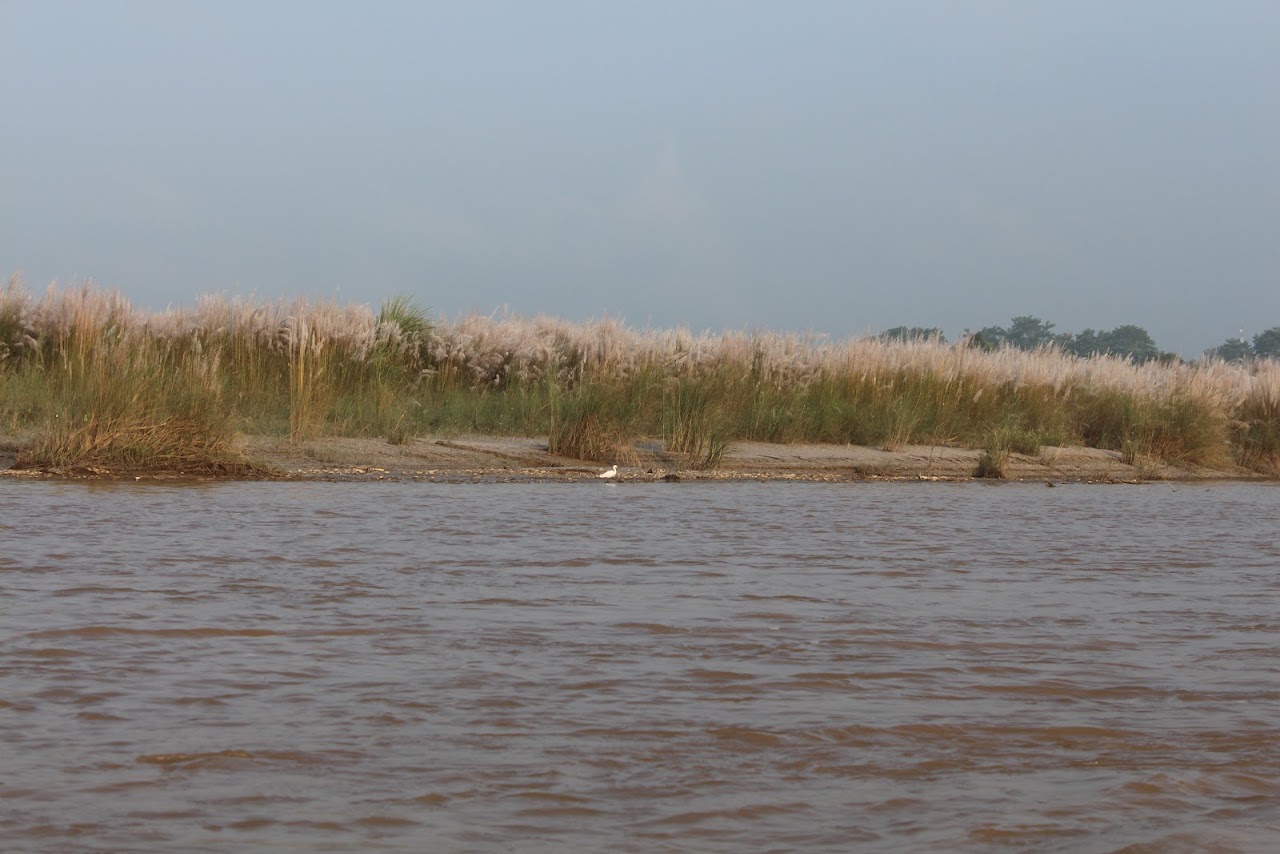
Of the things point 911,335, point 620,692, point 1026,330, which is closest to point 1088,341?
point 1026,330

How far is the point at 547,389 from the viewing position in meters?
15.3

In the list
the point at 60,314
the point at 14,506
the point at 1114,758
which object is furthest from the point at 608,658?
the point at 60,314

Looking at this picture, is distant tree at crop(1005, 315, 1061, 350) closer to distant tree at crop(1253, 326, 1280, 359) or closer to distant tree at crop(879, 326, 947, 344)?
distant tree at crop(1253, 326, 1280, 359)

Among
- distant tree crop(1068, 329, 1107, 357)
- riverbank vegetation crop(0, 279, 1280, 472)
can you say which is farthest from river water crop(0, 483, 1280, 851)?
distant tree crop(1068, 329, 1107, 357)

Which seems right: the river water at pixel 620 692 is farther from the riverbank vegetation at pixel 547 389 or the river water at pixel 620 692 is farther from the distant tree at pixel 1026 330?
the distant tree at pixel 1026 330

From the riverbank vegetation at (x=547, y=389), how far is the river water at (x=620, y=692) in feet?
12.1

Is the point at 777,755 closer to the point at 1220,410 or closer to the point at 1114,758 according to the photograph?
the point at 1114,758

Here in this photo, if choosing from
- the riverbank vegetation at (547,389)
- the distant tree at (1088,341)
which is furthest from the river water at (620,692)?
the distant tree at (1088,341)

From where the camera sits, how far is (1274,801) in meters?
2.99

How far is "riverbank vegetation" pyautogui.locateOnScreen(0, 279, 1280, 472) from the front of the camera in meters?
10.8

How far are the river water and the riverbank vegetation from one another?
3.69 metres

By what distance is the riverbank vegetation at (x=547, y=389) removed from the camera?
1081 centimetres

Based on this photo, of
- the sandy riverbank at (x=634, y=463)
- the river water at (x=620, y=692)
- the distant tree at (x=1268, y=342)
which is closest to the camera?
the river water at (x=620, y=692)

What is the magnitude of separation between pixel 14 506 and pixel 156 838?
5922 mm
